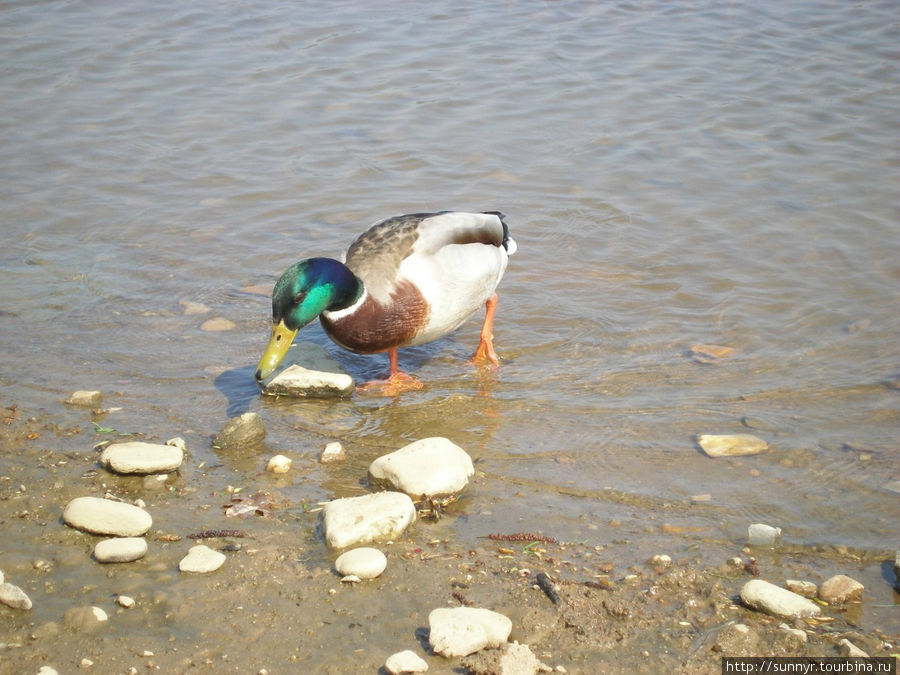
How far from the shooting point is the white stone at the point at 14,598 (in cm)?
302

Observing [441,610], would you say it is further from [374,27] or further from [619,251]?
[374,27]

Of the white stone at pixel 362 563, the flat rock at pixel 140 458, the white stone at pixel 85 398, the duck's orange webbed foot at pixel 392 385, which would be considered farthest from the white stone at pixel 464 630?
the white stone at pixel 85 398

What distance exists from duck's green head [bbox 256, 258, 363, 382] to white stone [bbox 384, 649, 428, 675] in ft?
6.31

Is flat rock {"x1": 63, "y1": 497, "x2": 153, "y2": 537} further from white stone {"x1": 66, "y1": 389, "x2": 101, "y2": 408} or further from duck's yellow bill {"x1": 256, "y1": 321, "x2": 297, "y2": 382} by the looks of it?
white stone {"x1": 66, "y1": 389, "x2": 101, "y2": 408}

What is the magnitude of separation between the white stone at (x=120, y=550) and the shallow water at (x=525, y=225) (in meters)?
0.71

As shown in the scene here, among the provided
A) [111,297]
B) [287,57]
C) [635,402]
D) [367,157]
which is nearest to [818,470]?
[635,402]

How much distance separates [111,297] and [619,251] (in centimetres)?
334

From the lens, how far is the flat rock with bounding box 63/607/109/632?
2.97 meters

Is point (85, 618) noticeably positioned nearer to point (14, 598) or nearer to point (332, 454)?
point (14, 598)

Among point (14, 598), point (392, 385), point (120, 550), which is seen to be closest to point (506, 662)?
point (120, 550)

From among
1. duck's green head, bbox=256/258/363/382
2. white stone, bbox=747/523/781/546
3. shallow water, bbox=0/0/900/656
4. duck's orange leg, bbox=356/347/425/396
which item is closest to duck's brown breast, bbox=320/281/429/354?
duck's green head, bbox=256/258/363/382

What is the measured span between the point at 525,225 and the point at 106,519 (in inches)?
175

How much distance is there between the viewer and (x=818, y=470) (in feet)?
14.4

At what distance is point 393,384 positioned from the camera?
5.29m
